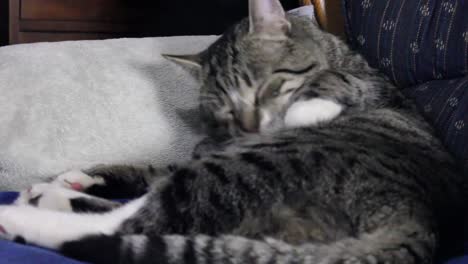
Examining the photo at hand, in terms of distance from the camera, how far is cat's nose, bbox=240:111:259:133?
1.39 meters

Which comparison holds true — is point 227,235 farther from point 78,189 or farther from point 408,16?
point 408,16

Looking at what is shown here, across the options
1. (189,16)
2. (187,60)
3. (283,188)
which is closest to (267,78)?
(187,60)

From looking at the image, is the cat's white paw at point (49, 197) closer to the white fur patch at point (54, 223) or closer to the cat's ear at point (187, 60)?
the white fur patch at point (54, 223)

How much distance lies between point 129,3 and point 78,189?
4.50 feet

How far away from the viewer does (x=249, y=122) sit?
140 cm

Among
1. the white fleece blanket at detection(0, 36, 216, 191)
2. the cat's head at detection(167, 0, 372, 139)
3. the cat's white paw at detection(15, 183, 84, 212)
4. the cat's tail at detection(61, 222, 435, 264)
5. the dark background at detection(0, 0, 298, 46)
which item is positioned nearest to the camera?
the cat's tail at detection(61, 222, 435, 264)

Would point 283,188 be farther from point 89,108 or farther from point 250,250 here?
point 89,108

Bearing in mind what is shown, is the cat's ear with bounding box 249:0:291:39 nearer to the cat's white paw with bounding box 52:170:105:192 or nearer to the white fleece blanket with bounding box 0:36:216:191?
the white fleece blanket with bounding box 0:36:216:191

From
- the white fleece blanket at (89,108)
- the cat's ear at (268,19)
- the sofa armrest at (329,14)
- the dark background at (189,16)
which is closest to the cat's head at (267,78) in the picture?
the cat's ear at (268,19)

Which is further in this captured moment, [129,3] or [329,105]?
[129,3]

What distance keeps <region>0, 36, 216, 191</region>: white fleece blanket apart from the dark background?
84 centimetres

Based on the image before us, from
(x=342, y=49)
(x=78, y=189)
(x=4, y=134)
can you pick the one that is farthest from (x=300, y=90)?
(x=4, y=134)

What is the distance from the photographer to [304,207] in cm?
100

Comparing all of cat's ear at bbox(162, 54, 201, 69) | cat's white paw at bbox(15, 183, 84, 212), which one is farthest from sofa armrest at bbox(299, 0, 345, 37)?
cat's white paw at bbox(15, 183, 84, 212)
